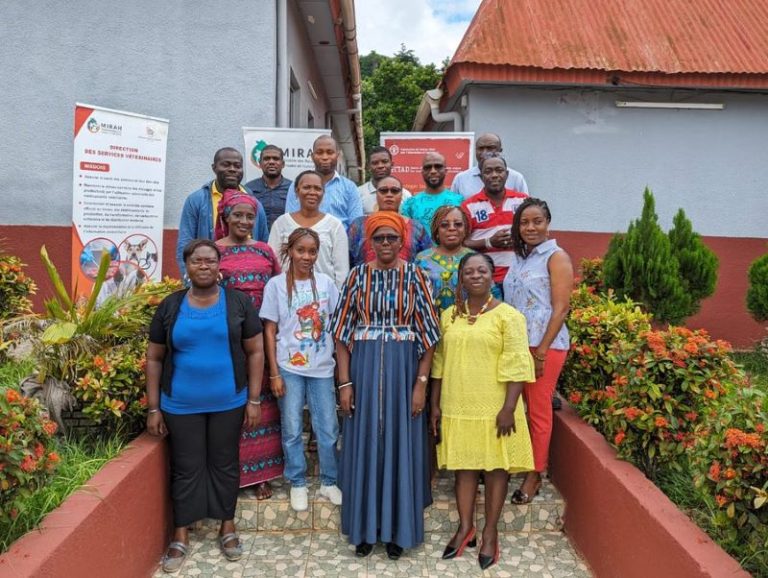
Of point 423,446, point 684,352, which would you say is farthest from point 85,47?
→ point 684,352

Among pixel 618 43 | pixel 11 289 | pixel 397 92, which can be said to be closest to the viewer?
pixel 11 289

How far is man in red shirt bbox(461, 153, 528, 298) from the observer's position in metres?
3.90

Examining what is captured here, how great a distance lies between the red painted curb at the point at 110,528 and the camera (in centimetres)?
228

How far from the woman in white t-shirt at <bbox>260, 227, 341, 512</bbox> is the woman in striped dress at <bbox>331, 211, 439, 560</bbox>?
208 mm

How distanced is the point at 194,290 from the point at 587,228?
19.5 ft

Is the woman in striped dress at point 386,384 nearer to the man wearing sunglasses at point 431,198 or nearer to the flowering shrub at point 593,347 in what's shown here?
the man wearing sunglasses at point 431,198

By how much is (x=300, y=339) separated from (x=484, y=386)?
3.42 feet

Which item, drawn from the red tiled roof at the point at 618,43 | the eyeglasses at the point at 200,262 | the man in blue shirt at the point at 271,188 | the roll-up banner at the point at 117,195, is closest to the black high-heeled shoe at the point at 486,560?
the eyeglasses at the point at 200,262

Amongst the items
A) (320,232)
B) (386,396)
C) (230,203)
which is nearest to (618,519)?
(386,396)

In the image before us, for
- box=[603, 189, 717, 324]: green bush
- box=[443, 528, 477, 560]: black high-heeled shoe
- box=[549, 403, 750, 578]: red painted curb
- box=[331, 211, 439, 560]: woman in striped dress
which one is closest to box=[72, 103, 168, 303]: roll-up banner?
box=[331, 211, 439, 560]: woman in striped dress

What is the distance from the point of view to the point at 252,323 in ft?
10.8

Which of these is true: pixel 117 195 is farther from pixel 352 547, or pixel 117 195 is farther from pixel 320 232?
pixel 352 547

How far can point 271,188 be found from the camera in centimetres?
498

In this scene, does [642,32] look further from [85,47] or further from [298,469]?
[298,469]
